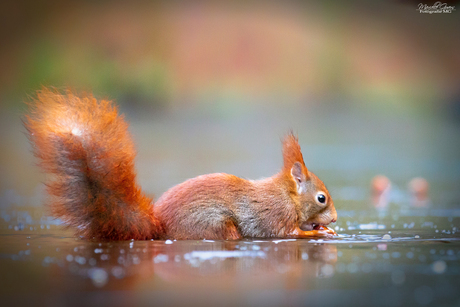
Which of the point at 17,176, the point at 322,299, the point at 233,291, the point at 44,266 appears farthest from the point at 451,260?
the point at 17,176

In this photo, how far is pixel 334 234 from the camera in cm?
233

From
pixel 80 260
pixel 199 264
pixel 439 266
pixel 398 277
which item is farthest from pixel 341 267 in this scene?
pixel 80 260

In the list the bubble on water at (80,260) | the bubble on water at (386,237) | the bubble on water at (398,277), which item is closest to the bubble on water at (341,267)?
the bubble on water at (398,277)

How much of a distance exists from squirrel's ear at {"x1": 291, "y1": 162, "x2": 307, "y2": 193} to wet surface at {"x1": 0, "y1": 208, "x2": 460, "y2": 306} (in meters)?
0.37

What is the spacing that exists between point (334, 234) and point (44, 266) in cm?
135

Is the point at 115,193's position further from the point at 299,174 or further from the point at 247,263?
the point at 299,174

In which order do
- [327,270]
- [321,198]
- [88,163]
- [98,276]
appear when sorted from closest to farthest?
[98,276], [327,270], [88,163], [321,198]

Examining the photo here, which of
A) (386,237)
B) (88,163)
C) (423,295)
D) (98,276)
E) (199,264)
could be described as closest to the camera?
(423,295)

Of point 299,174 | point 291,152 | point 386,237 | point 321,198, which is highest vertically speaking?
point 291,152

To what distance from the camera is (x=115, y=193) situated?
6.49ft

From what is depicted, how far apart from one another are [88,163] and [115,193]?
161 mm

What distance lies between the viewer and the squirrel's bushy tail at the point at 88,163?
74.7 inches

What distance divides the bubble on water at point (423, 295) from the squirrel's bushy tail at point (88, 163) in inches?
46.6

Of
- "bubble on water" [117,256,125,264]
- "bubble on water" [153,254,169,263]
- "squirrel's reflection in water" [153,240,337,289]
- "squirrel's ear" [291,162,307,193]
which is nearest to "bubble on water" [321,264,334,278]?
"squirrel's reflection in water" [153,240,337,289]
